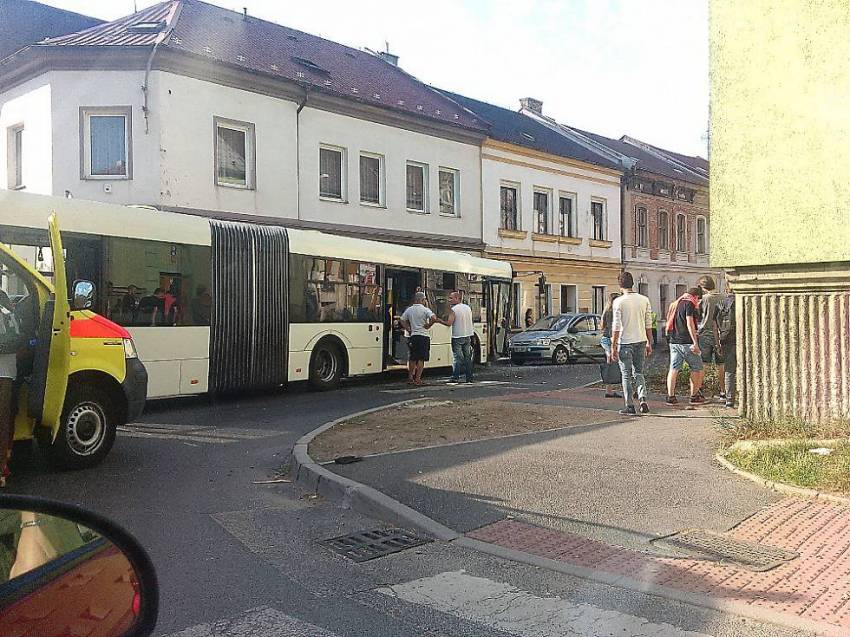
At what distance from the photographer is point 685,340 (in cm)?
1180

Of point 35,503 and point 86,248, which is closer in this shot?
point 35,503

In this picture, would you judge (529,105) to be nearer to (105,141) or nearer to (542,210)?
(542,210)

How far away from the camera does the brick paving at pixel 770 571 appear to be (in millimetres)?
4340

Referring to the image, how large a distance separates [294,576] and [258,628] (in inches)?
33.4

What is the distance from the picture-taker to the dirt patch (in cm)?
884

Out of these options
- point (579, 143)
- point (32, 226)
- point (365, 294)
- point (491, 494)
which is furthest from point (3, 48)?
point (491, 494)

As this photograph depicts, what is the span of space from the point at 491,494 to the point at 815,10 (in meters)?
5.93

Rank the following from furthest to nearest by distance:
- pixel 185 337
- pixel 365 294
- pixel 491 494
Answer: pixel 365 294 → pixel 185 337 → pixel 491 494

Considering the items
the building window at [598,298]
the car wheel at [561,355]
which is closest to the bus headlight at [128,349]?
the car wheel at [561,355]

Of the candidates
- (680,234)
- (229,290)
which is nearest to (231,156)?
(229,290)

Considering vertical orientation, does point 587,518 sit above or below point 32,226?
below

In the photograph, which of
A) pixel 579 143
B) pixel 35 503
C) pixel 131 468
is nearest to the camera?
pixel 35 503

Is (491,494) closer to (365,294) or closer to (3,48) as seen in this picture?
(365,294)

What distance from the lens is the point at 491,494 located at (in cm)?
670
